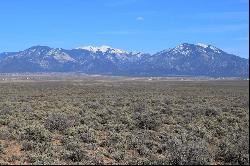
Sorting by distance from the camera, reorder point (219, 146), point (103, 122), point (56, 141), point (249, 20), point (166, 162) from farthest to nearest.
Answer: point (103, 122) → point (56, 141) → point (219, 146) → point (166, 162) → point (249, 20)

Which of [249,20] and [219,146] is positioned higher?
[249,20]

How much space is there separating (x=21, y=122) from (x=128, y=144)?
7235 millimetres

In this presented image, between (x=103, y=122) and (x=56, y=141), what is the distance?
605cm

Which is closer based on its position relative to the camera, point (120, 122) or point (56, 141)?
point (56, 141)

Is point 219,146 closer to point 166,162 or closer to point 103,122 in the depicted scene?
point 166,162

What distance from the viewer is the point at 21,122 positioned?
22062mm

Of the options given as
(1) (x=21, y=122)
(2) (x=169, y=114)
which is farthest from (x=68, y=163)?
(2) (x=169, y=114)

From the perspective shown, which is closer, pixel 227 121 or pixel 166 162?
pixel 166 162

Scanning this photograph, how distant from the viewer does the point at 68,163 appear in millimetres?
13695

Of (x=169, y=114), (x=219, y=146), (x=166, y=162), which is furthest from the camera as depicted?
(x=169, y=114)

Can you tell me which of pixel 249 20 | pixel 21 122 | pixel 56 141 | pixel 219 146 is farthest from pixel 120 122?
pixel 249 20

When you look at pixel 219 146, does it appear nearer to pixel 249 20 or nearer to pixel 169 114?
pixel 249 20

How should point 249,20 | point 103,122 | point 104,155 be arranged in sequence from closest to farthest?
point 249,20
point 104,155
point 103,122

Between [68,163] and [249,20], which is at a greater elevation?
[249,20]
